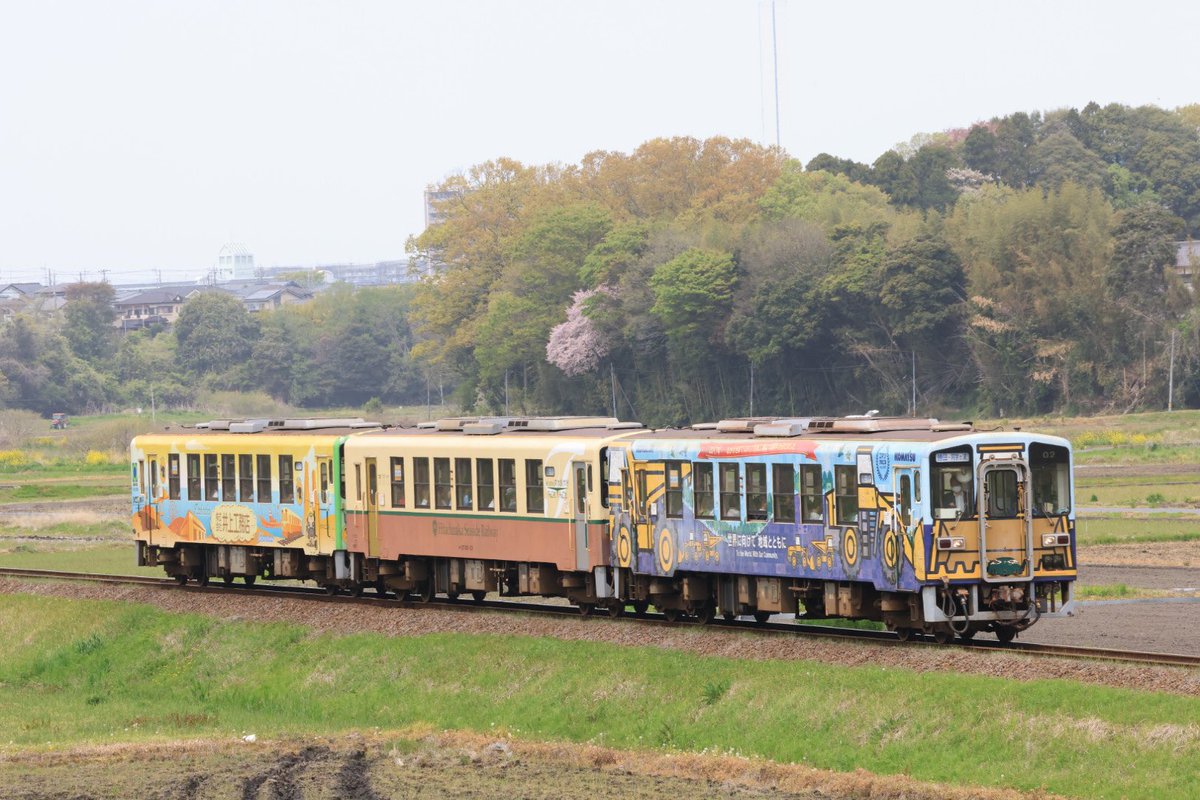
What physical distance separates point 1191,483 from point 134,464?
30.9 metres

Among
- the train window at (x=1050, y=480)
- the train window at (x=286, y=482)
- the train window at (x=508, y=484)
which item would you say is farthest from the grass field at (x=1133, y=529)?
the train window at (x=286, y=482)

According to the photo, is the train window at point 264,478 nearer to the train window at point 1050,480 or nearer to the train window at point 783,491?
the train window at point 783,491

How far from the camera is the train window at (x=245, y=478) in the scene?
35.1 m

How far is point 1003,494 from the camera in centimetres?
2369

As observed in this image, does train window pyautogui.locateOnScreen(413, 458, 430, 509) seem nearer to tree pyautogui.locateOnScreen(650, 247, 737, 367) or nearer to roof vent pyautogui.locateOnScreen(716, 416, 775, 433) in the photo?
roof vent pyautogui.locateOnScreen(716, 416, 775, 433)

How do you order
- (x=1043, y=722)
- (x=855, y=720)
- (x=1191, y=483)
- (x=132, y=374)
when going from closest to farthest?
1. (x=1043, y=722)
2. (x=855, y=720)
3. (x=1191, y=483)
4. (x=132, y=374)

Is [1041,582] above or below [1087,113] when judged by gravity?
below

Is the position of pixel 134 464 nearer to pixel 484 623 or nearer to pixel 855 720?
pixel 484 623

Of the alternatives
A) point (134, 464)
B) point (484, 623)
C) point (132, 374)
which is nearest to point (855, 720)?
point (484, 623)

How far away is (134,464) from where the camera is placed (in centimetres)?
Result: 3809

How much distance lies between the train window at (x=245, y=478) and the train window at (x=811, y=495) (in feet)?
44.4

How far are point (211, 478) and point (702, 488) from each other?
12.9 metres

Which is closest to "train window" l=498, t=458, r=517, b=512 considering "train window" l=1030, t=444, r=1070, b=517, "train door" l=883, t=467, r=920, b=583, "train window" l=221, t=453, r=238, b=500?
"train window" l=221, t=453, r=238, b=500

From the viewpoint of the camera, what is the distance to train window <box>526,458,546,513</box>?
96.2 ft
